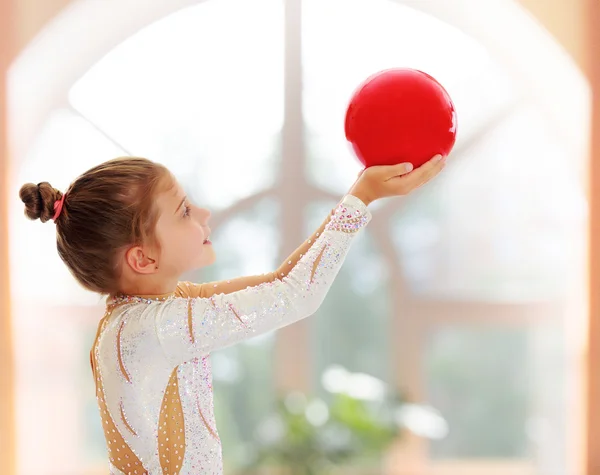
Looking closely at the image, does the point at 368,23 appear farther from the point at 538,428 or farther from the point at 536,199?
the point at 538,428

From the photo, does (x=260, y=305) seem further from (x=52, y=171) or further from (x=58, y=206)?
(x=52, y=171)

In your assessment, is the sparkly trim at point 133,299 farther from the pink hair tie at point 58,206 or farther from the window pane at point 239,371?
the window pane at point 239,371

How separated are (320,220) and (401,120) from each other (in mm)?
1815

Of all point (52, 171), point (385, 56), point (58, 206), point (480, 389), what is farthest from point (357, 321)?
point (58, 206)

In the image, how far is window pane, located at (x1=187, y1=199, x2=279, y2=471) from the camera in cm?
309

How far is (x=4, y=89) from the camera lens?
2922mm

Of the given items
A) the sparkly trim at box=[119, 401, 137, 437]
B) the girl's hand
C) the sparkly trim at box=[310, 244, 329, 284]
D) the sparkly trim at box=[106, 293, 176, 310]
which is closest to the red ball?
the girl's hand

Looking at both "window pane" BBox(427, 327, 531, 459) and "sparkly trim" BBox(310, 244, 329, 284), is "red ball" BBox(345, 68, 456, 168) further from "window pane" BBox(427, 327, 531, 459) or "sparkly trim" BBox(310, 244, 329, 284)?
"window pane" BBox(427, 327, 531, 459)

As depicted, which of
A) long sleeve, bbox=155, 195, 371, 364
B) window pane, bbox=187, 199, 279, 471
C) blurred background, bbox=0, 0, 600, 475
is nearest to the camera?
long sleeve, bbox=155, 195, 371, 364

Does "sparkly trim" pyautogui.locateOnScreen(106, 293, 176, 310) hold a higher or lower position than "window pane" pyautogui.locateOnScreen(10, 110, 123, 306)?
lower

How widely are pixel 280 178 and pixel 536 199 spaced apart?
103cm

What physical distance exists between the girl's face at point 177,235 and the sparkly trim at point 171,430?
18cm

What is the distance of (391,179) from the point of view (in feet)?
4.07

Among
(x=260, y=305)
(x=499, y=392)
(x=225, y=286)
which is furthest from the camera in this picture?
(x=499, y=392)
